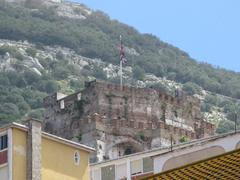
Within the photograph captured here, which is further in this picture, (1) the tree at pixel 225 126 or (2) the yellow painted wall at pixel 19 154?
(1) the tree at pixel 225 126

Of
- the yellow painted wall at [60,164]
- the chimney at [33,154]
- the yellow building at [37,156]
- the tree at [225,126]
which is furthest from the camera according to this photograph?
the tree at [225,126]

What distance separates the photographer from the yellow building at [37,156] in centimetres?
5712

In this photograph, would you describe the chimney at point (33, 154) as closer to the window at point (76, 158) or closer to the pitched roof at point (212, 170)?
the window at point (76, 158)

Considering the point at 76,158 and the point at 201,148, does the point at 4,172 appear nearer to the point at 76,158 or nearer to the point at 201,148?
the point at 76,158

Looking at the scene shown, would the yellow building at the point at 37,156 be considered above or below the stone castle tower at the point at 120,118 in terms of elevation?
below

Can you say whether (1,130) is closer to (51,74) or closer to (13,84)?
(13,84)

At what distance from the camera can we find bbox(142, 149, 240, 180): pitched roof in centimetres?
2589

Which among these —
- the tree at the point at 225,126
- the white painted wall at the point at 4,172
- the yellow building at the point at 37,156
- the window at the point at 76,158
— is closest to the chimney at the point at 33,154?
the yellow building at the point at 37,156

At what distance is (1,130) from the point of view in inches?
2255

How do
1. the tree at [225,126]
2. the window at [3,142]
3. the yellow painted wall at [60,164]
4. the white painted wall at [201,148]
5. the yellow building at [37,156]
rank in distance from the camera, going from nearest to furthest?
the white painted wall at [201,148]
the window at [3,142]
the yellow building at [37,156]
the yellow painted wall at [60,164]
the tree at [225,126]

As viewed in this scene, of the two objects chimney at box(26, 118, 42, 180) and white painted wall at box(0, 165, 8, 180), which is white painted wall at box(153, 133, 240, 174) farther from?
chimney at box(26, 118, 42, 180)

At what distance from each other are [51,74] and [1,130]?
13997cm

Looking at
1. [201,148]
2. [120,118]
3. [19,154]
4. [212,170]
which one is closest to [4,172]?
[19,154]

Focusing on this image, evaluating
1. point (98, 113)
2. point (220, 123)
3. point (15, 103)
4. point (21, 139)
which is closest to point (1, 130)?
point (21, 139)
